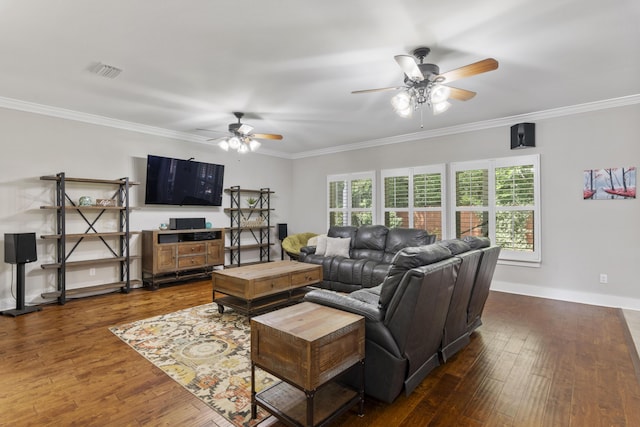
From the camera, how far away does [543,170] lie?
4.81m

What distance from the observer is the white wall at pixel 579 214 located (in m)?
4.24

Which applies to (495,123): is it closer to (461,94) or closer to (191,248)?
(461,94)

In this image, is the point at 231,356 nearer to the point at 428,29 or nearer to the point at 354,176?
the point at 428,29

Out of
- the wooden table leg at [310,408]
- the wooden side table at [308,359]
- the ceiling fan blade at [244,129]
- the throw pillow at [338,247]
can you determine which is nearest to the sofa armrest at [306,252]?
the throw pillow at [338,247]

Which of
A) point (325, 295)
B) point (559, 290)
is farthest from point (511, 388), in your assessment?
point (559, 290)

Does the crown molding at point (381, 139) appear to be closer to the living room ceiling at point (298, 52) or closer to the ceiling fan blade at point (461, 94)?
the living room ceiling at point (298, 52)

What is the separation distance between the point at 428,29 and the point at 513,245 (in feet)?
12.5

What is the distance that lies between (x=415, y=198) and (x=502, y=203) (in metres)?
1.46

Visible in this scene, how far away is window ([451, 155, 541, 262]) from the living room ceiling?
2.96 ft

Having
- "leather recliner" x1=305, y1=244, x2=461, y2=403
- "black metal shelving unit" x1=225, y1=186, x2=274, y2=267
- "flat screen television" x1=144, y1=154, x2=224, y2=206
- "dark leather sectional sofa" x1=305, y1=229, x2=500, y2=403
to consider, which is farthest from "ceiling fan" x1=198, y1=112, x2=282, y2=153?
"leather recliner" x1=305, y1=244, x2=461, y2=403

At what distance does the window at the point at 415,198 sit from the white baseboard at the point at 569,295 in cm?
131

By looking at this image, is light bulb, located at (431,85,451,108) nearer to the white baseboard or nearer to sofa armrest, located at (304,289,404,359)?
sofa armrest, located at (304,289,404,359)

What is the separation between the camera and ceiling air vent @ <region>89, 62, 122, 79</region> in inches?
129

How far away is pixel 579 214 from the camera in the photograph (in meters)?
4.55
